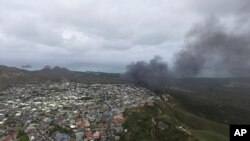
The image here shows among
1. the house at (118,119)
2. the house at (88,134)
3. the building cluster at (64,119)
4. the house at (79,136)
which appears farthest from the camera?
the house at (118,119)

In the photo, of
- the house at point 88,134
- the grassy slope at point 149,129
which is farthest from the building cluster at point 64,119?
the grassy slope at point 149,129

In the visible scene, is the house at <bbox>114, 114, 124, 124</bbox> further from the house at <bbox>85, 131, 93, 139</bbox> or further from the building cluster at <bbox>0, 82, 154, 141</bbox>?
the house at <bbox>85, 131, 93, 139</bbox>

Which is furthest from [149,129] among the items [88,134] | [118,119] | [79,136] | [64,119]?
[64,119]

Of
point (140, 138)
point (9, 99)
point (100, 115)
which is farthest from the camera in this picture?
point (9, 99)

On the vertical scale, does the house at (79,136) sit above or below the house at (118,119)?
below

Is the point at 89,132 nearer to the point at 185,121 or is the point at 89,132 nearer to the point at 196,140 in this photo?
the point at 196,140

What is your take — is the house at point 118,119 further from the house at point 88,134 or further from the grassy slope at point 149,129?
the house at point 88,134

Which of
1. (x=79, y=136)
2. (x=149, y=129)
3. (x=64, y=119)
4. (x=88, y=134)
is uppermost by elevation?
(x=64, y=119)

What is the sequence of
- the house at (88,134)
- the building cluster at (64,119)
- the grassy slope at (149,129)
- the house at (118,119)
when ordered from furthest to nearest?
1. the house at (118,119)
2. the grassy slope at (149,129)
3. the building cluster at (64,119)
4. the house at (88,134)

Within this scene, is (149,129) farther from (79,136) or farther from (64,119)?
(64,119)

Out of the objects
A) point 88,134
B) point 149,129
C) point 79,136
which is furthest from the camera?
point 149,129

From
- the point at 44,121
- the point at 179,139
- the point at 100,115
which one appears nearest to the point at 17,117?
the point at 44,121
